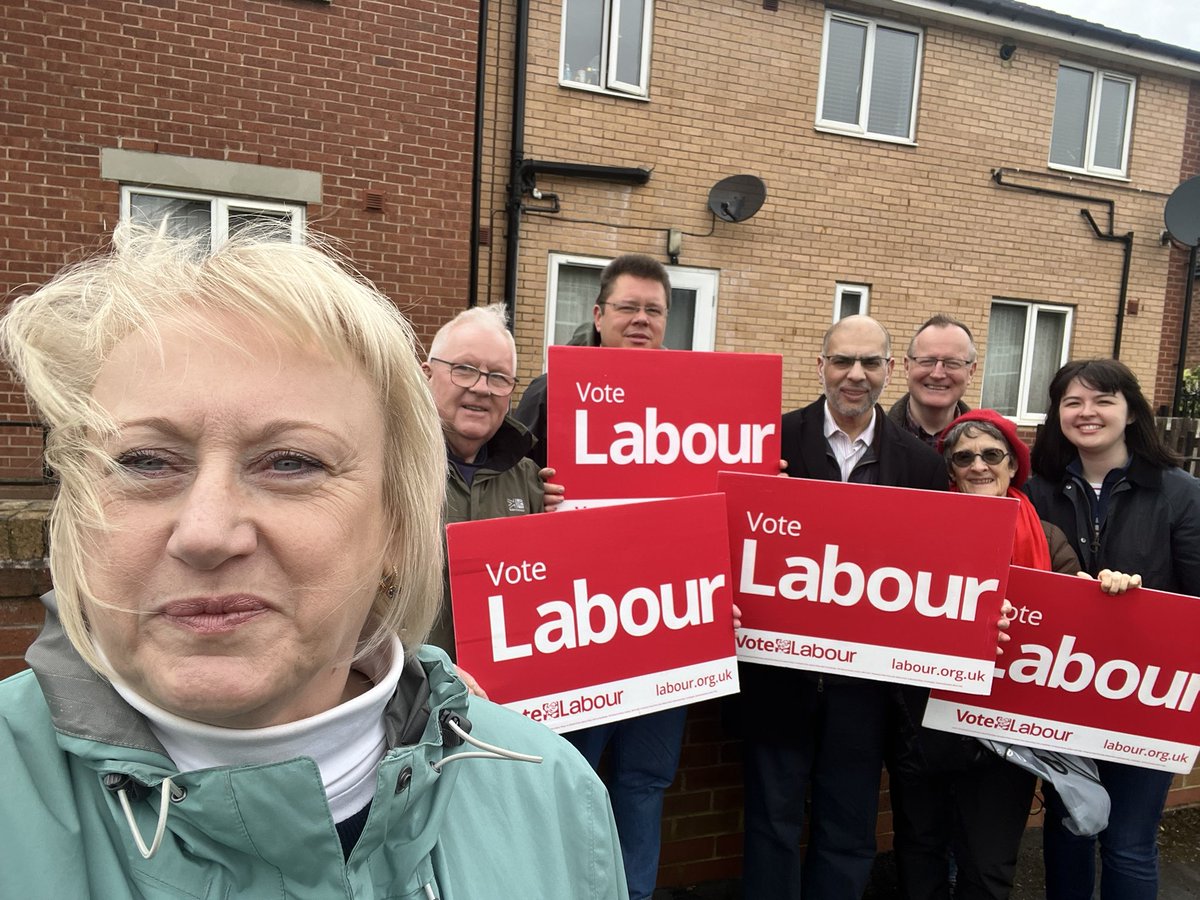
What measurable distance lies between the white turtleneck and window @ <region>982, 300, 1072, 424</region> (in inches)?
449

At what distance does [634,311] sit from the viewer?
3.54 meters

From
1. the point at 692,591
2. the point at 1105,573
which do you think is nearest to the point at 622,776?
the point at 692,591

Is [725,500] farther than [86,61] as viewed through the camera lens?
No

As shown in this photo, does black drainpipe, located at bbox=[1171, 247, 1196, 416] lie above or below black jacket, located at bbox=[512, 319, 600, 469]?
above

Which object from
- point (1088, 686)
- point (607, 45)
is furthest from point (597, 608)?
point (607, 45)

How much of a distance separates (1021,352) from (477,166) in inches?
319

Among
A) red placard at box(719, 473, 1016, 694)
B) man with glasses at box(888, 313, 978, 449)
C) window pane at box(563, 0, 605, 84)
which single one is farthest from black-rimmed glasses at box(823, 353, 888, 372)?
window pane at box(563, 0, 605, 84)

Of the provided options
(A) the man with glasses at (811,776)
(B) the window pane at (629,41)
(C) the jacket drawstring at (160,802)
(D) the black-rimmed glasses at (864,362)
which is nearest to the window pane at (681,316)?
(B) the window pane at (629,41)

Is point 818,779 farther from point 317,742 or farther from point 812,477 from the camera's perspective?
point 317,742

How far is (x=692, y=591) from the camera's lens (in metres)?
2.54

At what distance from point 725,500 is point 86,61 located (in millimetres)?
7082

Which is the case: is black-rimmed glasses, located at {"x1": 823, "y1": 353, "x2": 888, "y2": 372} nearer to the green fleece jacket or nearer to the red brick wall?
the green fleece jacket

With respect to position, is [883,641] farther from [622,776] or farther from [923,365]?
[923,365]

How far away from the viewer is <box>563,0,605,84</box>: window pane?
27.5ft
